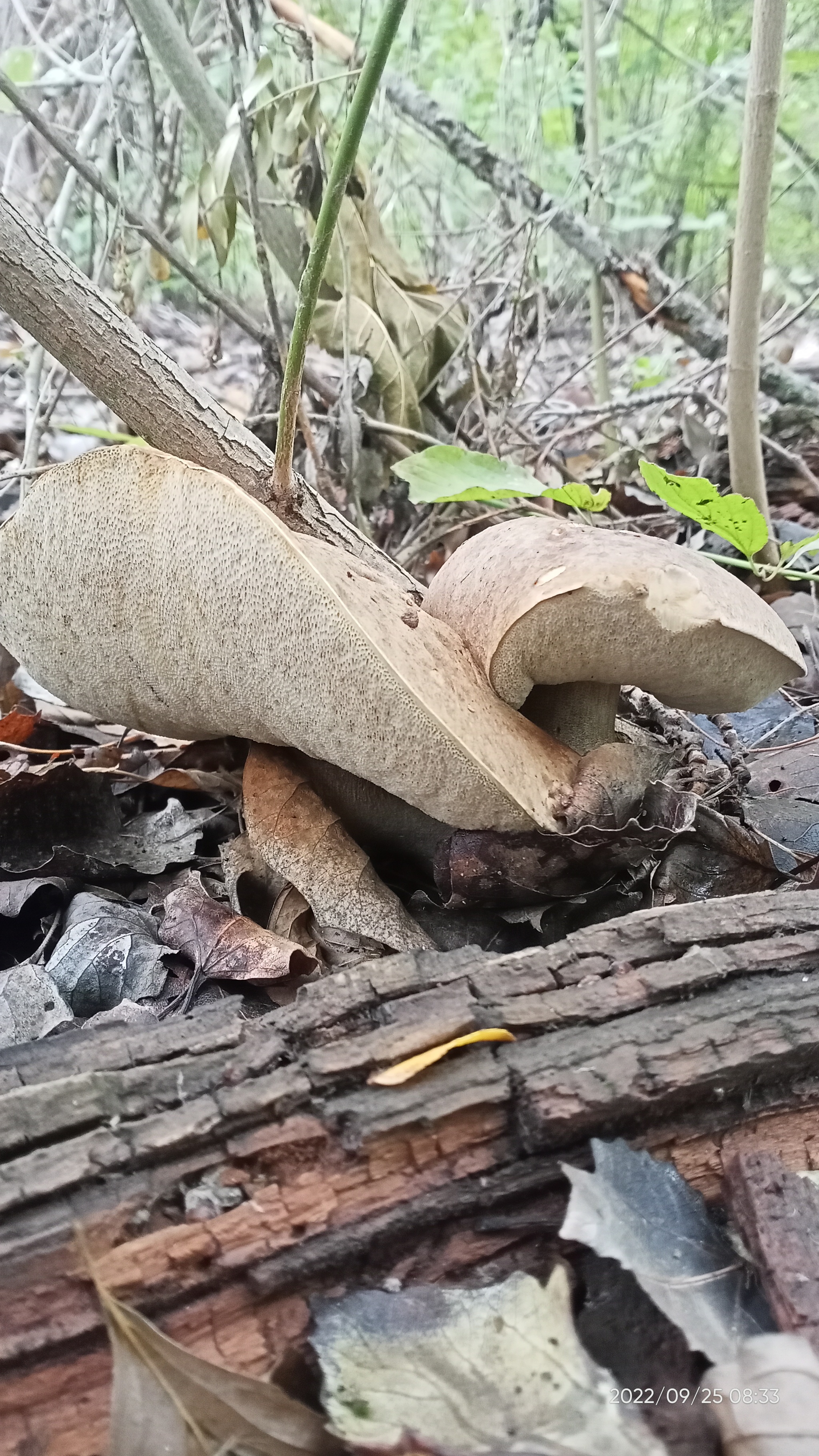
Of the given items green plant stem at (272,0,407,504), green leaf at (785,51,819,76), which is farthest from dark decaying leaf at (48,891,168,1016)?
green leaf at (785,51,819,76)

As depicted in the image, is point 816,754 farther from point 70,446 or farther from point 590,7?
point 70,446

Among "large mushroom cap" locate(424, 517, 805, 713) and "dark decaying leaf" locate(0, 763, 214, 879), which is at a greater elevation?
"large mushroom cap" locate(424, 517, 805, 713)

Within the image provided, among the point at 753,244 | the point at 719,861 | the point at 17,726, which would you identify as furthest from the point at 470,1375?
the point at 753,244

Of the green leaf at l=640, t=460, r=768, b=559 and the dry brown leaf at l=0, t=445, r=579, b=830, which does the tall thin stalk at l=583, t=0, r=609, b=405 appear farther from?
the dry brown leaf at l=0, t=445, r=579, b=830

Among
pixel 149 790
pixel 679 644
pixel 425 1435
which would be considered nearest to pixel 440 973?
pixel 425 1435

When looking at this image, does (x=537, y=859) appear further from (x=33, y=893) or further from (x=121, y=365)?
(x=121, y=365)

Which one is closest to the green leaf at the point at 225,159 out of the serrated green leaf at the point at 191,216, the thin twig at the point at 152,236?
the serrated green leaf at the point at 191,216
